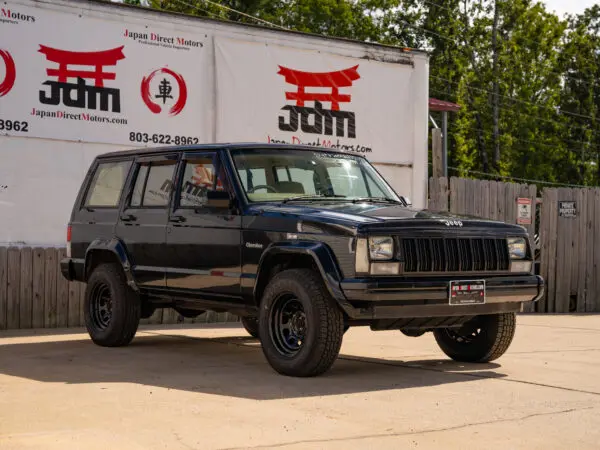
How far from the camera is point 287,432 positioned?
5.97 meters

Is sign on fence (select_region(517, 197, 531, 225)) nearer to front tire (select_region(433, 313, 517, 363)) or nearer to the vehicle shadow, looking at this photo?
the vehicle shadow

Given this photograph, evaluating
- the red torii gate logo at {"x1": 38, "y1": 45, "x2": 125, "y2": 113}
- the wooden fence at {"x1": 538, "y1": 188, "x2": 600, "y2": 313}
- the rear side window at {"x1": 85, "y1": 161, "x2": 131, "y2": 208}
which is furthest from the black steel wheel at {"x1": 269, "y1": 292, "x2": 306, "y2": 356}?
the wooden fence at {"x1": 538, "y1": 188, "x2": 600, "y2": 313}

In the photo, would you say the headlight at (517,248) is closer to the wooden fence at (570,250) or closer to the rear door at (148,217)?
the rear door at (148,217)

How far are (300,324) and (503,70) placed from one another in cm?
5054

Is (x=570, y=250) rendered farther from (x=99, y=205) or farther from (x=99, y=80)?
(x=99, y=205)

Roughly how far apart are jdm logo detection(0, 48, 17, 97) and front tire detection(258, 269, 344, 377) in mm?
5515

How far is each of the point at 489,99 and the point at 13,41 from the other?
157ft

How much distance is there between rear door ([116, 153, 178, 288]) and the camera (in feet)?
32.2

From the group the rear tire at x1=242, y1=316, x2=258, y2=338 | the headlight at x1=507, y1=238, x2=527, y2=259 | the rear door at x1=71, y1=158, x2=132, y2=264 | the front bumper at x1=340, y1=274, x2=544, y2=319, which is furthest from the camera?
the rear tire at x1=242, y1=316, x2=258, y2=338

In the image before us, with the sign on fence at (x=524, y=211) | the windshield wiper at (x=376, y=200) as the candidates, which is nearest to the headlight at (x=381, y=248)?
the windshield wiper at (x=376, y=200)

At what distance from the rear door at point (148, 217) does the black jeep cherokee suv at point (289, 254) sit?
0.05ft

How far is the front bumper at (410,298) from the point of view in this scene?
775cm

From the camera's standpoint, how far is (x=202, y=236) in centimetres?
928

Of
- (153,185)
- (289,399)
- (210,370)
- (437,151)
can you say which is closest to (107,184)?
(153,185)
